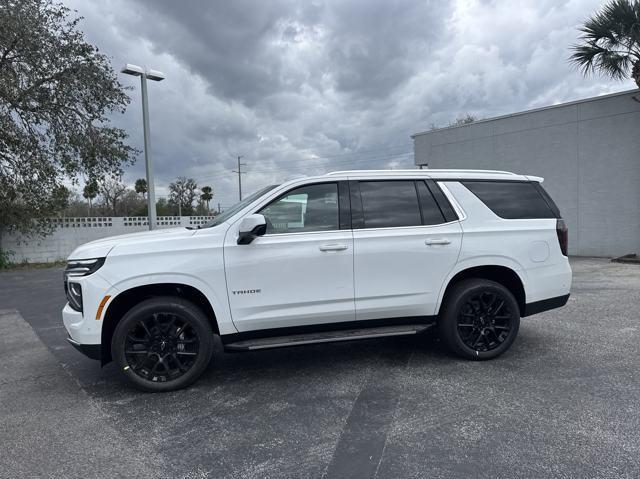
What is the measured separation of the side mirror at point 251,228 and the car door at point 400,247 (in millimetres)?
899

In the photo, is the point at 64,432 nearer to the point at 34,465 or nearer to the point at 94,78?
the point at 34,465

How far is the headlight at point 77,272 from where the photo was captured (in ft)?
12.3

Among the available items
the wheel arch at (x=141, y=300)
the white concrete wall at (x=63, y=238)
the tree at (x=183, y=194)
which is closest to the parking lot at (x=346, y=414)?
the wheel arch at (x=141, y=300)

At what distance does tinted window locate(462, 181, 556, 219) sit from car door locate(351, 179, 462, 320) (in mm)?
463

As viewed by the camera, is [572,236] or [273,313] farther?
[572,236]

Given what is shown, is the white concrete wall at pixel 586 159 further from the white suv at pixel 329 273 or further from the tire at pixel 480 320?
the tire at pixel 480 320

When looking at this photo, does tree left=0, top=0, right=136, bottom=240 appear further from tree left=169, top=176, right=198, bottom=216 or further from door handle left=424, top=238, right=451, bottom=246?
tree left=169, top=176, right=198, bottom=216

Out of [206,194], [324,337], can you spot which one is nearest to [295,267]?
[324,337]

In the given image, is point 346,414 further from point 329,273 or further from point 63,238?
point 63,238

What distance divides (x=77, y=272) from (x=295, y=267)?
6.20ft

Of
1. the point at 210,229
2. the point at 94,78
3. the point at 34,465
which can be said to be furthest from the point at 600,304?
the point at 94,78

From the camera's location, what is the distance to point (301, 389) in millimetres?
3936

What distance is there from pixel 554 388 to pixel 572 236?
12.6 m

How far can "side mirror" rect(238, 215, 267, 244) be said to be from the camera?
3781 millimetres
